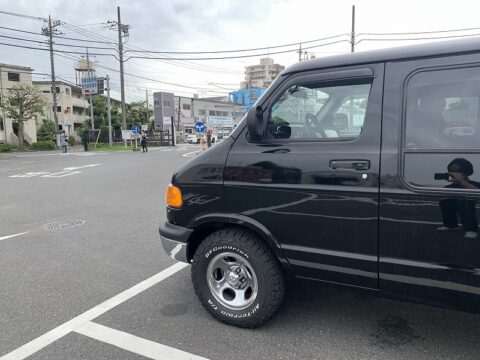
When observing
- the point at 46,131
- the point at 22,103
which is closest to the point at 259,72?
the point at 46,131

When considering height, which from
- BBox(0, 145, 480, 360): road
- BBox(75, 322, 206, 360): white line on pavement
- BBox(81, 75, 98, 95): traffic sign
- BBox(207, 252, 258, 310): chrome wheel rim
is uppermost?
BBox(81, 75, 98, 95): traffic sign

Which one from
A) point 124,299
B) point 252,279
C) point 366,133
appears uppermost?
point 366,133

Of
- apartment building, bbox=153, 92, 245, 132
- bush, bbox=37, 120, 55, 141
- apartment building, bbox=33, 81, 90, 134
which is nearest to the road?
apartment building, bbox=153, 92, 245, 132

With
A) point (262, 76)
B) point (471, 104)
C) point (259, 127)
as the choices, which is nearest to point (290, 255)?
point (259, 127)

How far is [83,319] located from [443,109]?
313cm

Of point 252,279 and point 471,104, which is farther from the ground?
point 471,104

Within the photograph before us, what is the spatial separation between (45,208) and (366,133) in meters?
7.41

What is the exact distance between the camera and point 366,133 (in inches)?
95.7

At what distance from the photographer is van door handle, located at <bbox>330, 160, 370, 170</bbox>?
2377 mm

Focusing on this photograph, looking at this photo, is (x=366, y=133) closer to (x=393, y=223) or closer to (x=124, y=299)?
(x=393, y=223)

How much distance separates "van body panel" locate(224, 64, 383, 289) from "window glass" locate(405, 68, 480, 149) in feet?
0.68

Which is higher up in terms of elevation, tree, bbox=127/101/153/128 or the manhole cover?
tree, bbox=127/101/153/128

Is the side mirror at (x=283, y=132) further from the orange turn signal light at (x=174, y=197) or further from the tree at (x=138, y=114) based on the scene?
the tree at (x=138, y=114)

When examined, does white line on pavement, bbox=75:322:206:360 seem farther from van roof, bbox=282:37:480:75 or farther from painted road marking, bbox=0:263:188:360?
van roof, bbox=282:37:480:75
